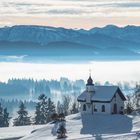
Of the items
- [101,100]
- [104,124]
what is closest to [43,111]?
[101,100]

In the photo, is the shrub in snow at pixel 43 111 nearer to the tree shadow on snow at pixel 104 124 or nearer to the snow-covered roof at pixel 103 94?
the snow-covered roof at pixel 103 94

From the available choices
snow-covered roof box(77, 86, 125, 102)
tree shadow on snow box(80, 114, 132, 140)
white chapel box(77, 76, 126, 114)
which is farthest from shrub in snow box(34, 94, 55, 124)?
tree shadow on snow box(80, 114, 132, 140)

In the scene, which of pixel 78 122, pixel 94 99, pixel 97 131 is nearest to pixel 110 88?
pixel 94 99

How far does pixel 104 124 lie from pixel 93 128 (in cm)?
291

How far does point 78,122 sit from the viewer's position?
86250 mm

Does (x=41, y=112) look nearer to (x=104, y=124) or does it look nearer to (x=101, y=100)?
(x=101, y=100)

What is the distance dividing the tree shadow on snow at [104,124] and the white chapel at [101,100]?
259 cm

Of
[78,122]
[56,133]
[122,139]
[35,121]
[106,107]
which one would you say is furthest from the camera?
[35,121]

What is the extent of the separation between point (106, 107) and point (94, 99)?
255cm

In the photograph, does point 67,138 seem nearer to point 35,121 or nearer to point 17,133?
point 17,133

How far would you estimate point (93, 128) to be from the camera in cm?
8125

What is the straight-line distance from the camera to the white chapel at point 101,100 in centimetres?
9231

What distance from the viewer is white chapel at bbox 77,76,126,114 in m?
92.3

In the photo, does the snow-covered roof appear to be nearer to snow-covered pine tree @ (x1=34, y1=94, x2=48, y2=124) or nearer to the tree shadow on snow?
the tree shadow on snow
